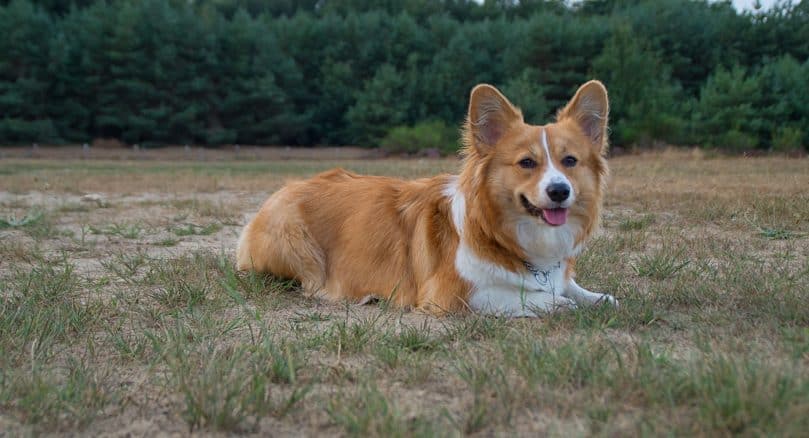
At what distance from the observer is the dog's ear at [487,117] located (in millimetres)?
4359

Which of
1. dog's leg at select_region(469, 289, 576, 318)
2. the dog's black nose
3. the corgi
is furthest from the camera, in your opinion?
the corgi

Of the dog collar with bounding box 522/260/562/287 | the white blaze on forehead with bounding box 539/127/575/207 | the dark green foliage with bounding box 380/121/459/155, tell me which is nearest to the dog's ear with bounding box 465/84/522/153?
the white blaze on forehead with bounding box 539/127/575/207

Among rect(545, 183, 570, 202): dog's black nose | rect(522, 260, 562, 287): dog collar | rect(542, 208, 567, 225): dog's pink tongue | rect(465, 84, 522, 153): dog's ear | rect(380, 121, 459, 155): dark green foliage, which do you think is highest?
rect(465, 84, 522, 153): dog's ear

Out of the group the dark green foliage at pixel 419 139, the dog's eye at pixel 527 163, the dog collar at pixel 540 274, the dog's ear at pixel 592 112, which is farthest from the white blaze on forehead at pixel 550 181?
the dark green foliage at pixel 419 139

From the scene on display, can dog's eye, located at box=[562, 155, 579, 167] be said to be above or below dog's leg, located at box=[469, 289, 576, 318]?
above

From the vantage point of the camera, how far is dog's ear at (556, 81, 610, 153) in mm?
4484

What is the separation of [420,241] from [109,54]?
43231mm

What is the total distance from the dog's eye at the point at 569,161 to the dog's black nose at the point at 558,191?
0.29 meters

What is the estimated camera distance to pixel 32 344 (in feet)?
10.9

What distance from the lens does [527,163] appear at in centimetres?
416

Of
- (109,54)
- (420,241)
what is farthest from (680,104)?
(420,241)

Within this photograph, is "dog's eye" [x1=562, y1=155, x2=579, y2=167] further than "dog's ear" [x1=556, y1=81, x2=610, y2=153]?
No

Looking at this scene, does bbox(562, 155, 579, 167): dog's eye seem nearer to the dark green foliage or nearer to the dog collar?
the dog collar

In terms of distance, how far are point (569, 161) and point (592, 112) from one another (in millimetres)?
534
